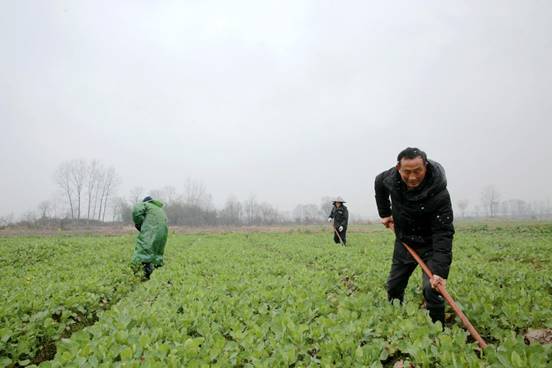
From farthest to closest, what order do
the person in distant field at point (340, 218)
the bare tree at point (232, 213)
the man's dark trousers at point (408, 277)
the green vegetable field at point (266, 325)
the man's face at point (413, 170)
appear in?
the bare tree at point (232, 213) → the person in distant field at point (340, 218) → the man's dark trousers at point (408, 277) → the man's face at point (413, 170) → the green vegetable field at point (266, 325)

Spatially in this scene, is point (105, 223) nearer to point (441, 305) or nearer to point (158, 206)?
point (158, 206)

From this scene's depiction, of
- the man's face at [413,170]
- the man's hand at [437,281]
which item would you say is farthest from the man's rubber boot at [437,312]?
the man's face at [413,170]

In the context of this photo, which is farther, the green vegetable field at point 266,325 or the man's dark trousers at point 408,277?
the man's dark trousers at point 408,277

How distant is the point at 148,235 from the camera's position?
323 inches

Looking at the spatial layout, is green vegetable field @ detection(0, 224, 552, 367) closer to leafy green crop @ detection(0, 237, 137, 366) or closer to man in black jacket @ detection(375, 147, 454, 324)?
leafy green crop @ detection(0, 237, 137, 366)

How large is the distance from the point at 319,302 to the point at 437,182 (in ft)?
7.34

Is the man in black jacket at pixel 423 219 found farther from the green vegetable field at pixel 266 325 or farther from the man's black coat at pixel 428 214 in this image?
the green vegetable field at pixel 266 325

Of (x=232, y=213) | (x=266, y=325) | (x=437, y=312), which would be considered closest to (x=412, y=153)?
(x=437, y=312)

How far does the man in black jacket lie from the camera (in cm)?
356

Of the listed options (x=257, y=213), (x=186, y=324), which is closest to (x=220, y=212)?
(x=257, y=213)

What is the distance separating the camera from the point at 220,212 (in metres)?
92.9

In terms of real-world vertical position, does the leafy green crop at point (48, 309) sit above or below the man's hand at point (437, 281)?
below

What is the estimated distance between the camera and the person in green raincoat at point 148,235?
8188mm

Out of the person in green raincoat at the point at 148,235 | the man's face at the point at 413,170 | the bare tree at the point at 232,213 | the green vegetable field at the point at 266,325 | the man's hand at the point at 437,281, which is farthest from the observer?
the bare tree at the point at 232,213
